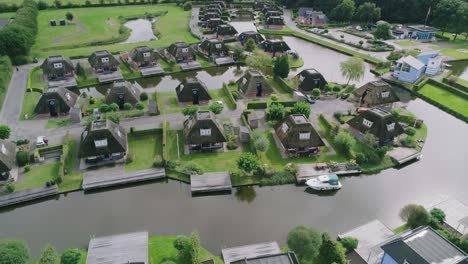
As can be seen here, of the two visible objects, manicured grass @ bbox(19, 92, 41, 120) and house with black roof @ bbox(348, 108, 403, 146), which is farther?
manicured grass @ bbox(19, 92, 41, 120)

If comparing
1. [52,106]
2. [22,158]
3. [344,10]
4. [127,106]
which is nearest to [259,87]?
[127,106]

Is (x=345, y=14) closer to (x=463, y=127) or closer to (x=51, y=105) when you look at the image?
(x=463, y=127)

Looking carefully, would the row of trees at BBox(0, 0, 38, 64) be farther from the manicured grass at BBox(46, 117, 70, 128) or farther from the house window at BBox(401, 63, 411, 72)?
the house window at BBox(401, 63, 411, 72)

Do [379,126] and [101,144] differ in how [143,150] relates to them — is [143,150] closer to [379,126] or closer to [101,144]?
[101,144]

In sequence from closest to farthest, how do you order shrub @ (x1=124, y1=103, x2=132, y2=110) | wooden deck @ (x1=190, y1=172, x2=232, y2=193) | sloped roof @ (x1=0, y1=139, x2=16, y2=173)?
sloped roof @ (x1=0, y1=139, x2=16, y2=173) → wooden deck @ (x1=190, y1=172, x2=232, y2=193) → shrub @ (x1=124, y1=103, x2=132, y2=110)

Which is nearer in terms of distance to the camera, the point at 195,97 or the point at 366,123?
the point at 366,123

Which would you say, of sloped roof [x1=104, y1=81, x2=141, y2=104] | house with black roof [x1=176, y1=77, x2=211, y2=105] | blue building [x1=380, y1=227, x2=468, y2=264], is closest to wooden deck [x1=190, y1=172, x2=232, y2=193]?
blue building [x1=380, y1=227, x2=468, y2=264]

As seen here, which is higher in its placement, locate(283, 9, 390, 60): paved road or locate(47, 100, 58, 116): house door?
locate(283, 9, 390, 60): paved road

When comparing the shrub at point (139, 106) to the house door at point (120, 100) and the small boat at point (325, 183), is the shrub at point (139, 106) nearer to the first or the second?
the house door at point (120, 100)

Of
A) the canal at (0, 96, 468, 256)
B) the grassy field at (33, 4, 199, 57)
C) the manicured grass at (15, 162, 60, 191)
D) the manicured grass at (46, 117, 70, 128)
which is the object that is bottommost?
the canal at (0, 96, 468, 256)
